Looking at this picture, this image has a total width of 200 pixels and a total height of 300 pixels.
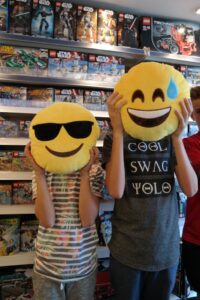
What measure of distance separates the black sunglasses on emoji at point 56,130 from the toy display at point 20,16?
805 millimetres

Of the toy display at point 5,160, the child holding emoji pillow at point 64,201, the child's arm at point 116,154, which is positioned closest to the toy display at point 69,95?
the toy display at point 5,160

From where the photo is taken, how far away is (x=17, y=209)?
1475 mm

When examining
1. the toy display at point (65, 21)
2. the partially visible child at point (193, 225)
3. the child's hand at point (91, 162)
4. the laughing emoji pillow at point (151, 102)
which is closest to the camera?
the laughing emoji pillow at point (151, 102)

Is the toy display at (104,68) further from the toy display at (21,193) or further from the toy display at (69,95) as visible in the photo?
the toy display at (21,193)

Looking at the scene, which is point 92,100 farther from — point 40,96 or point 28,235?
point 28,235

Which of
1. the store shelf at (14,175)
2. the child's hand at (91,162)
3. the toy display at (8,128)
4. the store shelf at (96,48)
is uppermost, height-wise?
the store shelf at (96,48)

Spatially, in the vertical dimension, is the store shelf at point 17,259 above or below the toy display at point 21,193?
below

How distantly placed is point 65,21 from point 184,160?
1070 millimetres

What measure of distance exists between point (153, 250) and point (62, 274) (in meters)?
0.29

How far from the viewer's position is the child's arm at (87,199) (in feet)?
3.04

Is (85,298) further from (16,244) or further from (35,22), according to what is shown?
(35,22)

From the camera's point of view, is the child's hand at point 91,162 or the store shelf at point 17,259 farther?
the store shelf at point 17,259

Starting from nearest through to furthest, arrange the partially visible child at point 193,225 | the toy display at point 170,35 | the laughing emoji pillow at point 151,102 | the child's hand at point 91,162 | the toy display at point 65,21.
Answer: the laughing emoji pillow at point 151,102 < the child's hand at point 91,162 < the partially visible child at point 193,225 < the toy display at point 65,21 < the toy display at point 170,35

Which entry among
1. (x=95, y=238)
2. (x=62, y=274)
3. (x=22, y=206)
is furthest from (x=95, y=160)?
(x=22, y=206)
